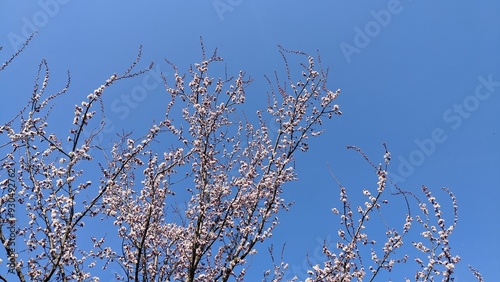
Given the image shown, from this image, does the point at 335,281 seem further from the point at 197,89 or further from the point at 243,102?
the point at 197,89

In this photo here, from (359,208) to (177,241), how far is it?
3929 millimetres

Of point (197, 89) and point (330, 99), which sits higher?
point (197, 89)

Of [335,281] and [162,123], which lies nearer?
[335,281]

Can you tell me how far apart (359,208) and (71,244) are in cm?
465

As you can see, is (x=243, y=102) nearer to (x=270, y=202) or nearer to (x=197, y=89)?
(x=197, y=89)

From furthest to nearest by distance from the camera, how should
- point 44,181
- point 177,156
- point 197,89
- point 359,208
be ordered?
point 197,89 < point 177,156 < point 359,208 < point 44,181

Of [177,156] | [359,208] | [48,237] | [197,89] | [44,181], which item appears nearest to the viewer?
[48,237]

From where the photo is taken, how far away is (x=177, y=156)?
705 centimetres

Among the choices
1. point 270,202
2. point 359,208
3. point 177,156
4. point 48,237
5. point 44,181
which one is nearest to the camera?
point 48,237

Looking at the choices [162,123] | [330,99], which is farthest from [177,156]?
[330,99]

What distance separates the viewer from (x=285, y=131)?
7.41m

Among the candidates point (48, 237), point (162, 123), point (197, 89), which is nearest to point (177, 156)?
point (162, 123)

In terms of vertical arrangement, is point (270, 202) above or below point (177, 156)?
below

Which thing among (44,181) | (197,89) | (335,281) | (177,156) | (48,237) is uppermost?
(197,89)
